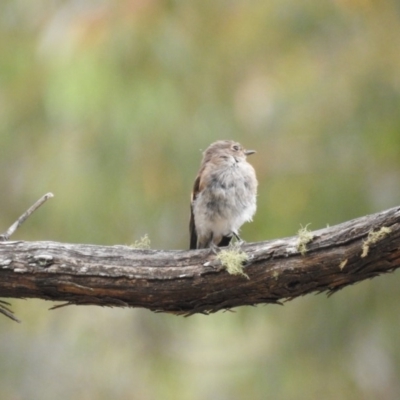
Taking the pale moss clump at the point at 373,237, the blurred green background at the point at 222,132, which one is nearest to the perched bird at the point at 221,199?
the pale moss clump at the point at 373,237

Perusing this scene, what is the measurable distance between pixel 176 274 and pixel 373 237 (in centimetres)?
104

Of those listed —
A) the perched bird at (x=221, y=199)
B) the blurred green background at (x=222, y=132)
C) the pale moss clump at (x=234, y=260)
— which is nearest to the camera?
the pale moss clump at (x=234, y=260)

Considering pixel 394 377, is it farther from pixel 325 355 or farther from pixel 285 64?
pixel 285 64

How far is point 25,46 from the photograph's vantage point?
11305 millimetres

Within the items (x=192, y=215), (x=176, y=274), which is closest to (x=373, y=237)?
(x=176, y=274)

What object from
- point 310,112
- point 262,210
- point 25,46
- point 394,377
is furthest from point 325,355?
point 25,46

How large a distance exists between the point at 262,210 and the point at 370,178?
4.13 ft

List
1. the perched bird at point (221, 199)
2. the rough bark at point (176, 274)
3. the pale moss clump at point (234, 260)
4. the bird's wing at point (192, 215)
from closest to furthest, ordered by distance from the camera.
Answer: the rough bark at point (176, 274), the pale moss clump at point (234, 260), the perched bird at point (221, 199), the bird's wing at point (192, 215)

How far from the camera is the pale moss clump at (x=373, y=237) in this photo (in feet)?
14.4

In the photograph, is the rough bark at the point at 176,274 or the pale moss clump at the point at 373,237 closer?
the pale moss clump at the point at 373,237

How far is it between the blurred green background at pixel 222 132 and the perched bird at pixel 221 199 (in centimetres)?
291

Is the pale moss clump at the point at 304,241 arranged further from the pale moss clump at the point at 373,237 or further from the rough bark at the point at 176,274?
the pale moss clump at the point at 373,237

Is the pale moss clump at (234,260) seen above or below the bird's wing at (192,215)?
below

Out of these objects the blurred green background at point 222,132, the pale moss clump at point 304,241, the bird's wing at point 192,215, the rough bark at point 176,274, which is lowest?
the rough bark at point 176,274
